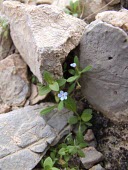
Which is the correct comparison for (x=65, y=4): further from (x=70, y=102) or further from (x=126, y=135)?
(x=126, y=135)

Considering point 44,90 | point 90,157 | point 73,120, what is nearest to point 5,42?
point 44,90

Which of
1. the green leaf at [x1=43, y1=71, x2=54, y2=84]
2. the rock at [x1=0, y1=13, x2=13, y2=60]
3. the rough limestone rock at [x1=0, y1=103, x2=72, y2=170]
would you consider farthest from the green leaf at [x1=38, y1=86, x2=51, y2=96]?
the rock at [x1=0, y1=13, x2=13, y2=60]

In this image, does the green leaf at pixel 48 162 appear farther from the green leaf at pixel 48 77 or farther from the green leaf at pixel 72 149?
the green leaf at pixel 48 77

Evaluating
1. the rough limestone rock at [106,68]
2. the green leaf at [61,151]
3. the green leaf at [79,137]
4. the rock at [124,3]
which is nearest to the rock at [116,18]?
the rough limestone rock at [106,68]

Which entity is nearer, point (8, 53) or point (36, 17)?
point (36, 17)

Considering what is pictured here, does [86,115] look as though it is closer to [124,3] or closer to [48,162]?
[48,162]

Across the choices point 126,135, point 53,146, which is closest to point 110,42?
point 126,135
